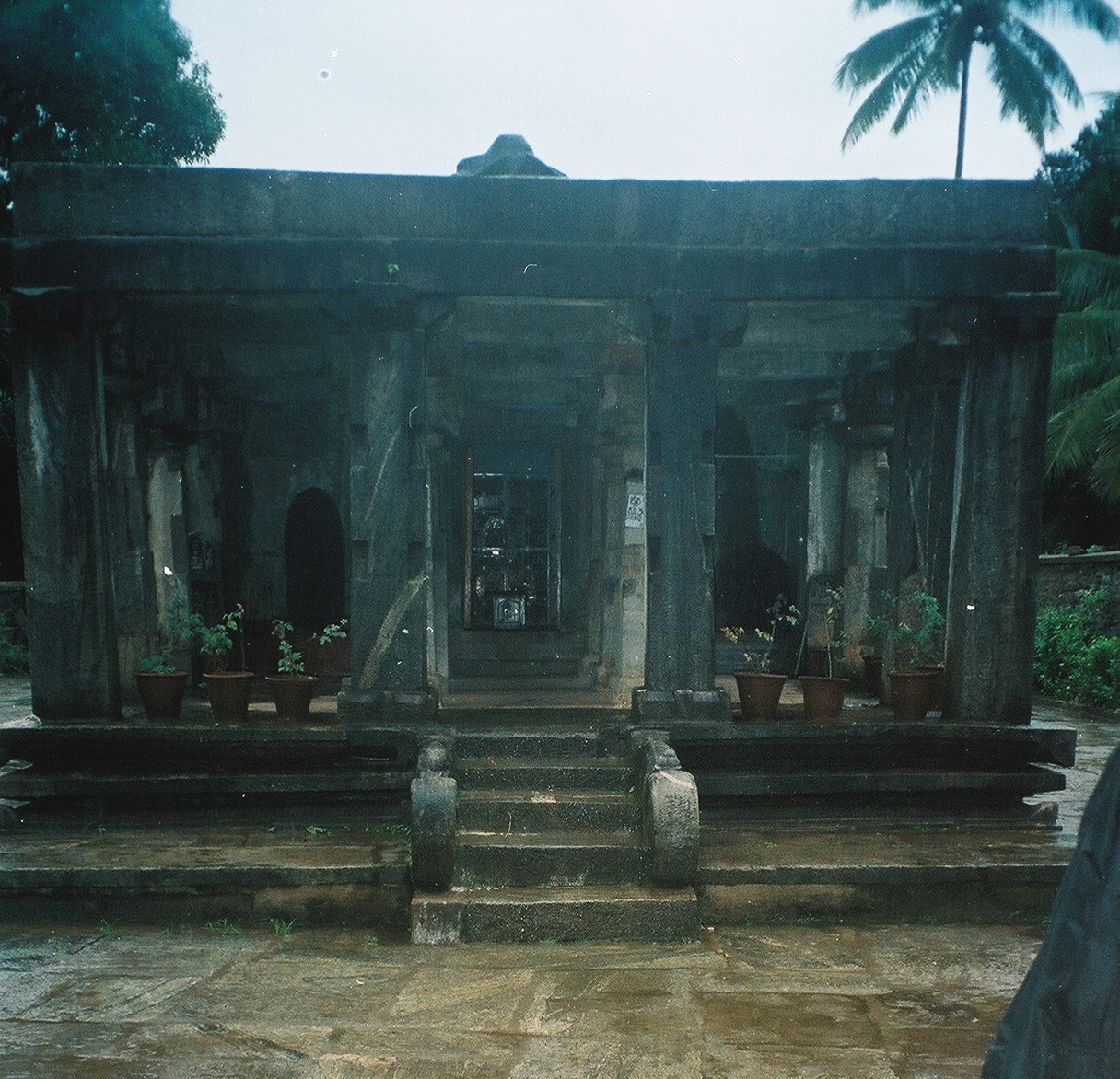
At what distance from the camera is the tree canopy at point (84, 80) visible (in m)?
17.6

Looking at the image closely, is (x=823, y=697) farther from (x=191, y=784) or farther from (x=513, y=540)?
(x=513, y=540)

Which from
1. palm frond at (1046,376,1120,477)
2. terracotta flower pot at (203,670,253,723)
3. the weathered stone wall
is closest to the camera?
terracotta flower pot at (203,670,253,723)

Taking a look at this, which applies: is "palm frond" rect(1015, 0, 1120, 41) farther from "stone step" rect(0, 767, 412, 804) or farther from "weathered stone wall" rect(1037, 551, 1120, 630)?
"stone step" rect(0, 767, 412, 804)

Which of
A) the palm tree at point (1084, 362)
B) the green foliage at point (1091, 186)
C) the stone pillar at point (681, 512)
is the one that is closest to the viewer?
the stone pillar at point (681, 512)

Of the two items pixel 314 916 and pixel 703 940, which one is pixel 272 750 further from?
pixel 703 940

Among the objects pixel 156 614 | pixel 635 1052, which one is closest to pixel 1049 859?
pixel 635 1052

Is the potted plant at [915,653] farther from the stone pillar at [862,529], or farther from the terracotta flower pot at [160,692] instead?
the terracotta flower pot at [160,692]

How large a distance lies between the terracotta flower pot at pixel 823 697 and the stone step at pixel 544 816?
1.81 metres

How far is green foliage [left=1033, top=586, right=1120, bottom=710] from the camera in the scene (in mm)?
14789

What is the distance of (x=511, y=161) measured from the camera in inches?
361

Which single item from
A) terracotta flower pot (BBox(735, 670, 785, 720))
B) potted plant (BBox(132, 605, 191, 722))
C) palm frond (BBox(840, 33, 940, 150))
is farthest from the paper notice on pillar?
palm frond (BBox(840, 33, 940, 150))

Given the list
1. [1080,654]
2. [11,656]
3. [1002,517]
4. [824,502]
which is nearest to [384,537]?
[1002,517]

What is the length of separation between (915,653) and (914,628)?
66cm

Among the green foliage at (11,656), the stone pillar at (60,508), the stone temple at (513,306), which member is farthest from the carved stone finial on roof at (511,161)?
the green foliage at (11,656)
